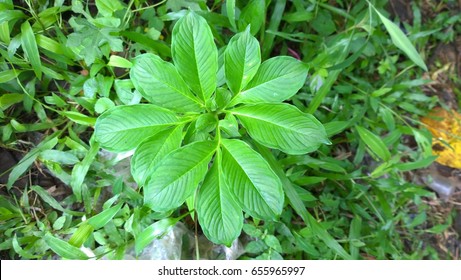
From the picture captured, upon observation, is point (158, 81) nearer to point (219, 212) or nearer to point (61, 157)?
point (219, 212)

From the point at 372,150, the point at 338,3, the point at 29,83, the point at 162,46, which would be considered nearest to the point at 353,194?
the point at 372,150

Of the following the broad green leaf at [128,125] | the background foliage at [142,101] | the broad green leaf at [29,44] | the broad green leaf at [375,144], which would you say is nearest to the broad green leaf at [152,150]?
the broad green leaf at [128,125]

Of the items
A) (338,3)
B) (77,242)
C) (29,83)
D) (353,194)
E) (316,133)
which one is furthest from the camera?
(338,3)

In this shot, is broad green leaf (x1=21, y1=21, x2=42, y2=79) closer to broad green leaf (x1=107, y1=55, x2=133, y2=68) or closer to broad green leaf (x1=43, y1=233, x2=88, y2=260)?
broad green leaf (x1=107, y1=55, x2=133, y2=68)

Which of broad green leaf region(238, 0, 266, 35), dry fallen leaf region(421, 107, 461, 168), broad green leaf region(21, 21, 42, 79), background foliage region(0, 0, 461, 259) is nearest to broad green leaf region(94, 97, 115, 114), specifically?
background foliage region(0, 0, 461, 259)

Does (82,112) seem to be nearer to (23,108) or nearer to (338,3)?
(23,108)

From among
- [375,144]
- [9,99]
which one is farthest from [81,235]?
[375,144]
